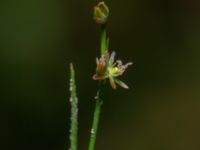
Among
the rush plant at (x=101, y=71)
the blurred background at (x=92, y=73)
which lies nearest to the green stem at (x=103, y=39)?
the rush plant at (x=101, y=71)

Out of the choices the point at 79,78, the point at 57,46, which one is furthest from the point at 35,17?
the point at 79,78

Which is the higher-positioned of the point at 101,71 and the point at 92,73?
the point at 92,73

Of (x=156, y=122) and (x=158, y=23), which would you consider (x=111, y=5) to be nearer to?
(x=158, y=23)

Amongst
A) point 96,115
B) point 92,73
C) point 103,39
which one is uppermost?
point 92,73

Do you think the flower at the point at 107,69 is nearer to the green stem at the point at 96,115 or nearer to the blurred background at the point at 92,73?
the green stem at the point at 96,115

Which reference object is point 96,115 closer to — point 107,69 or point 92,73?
point 107,69

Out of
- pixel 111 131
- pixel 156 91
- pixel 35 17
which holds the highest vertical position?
pixel 35 17

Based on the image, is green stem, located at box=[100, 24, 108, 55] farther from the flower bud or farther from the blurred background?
the blurred background

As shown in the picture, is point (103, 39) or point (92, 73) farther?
point (92, 73)

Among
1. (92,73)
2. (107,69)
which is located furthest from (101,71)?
(92,73)
